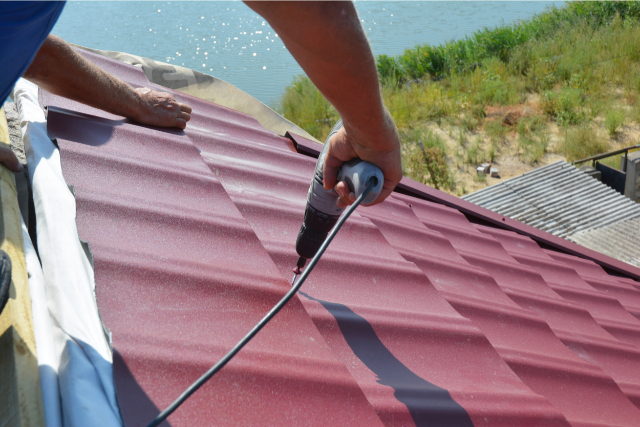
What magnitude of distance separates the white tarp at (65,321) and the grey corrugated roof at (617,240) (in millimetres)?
5554

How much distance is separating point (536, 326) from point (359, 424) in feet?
4.69

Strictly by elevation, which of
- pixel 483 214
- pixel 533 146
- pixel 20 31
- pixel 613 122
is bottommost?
pixel 483 214

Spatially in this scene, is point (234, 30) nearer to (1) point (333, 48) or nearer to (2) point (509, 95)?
(2) point (509, 95)

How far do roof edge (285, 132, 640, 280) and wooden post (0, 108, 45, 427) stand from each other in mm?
2194

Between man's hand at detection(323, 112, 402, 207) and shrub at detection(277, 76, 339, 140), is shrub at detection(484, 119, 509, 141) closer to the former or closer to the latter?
shrub at detection(277, 76, 339, 140)

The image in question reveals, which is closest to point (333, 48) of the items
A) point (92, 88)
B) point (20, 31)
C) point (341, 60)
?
point (341, 60)

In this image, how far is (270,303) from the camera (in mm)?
1364

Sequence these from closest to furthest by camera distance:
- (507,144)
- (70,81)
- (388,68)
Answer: (70,81) < (507,144) < (388,68)

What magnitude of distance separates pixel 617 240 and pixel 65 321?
6.02 metres

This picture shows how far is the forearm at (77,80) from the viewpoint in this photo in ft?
6.40

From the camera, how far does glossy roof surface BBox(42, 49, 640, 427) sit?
1.12m

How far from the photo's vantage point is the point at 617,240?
211 inches

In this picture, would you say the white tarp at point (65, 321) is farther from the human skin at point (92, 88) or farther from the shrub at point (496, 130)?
the shrub at point (496, 130)

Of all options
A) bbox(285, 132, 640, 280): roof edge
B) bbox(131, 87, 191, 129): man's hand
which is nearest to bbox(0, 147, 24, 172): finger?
bbox(131, 87, 191, 129): man's hand
